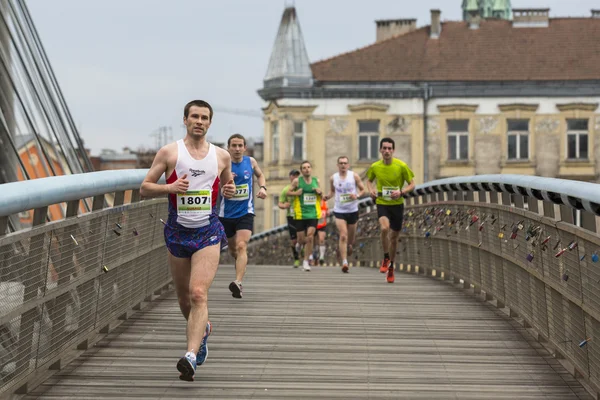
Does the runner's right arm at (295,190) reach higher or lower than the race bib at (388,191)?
lower

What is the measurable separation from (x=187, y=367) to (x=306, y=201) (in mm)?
12167

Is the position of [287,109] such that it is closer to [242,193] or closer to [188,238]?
[242,193]

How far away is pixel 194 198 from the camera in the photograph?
28.2 ft

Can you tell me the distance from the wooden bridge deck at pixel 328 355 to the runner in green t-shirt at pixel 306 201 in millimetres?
6927

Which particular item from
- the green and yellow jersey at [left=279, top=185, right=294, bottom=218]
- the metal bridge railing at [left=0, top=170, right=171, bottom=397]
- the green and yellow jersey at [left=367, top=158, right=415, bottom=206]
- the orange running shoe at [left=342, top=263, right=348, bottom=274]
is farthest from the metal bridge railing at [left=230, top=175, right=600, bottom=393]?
the green and yellow jersey at [left=279, top=185, right=294, bottom=218]

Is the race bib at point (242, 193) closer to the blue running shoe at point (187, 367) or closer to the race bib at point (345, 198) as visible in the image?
the race bib at point (345, 198)

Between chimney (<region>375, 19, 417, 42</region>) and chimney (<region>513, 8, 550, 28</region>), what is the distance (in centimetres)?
561

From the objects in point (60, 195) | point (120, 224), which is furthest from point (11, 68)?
point (60, 195)

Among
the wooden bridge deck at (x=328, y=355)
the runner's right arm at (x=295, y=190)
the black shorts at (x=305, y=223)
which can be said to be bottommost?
the wooden bridge deck at (x=328, y=355)

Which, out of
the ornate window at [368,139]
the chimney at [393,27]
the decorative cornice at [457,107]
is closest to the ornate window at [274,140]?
the ornate window at [368,139]

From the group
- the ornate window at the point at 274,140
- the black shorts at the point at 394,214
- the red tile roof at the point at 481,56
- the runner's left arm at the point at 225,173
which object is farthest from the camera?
the ornate window at the point at 274,140

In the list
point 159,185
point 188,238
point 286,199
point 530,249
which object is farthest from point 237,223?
point 286,199

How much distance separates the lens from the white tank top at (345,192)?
1977 centimetres

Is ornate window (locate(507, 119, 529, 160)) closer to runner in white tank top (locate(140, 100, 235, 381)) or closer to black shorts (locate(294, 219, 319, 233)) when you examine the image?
black shorts (locate(294, 219, 319, 233))
